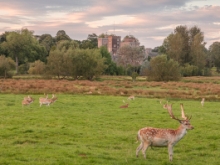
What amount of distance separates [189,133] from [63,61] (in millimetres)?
63099

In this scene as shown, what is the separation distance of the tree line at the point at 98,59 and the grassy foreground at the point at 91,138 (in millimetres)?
51842

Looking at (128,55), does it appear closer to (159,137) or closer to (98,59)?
(98,59)

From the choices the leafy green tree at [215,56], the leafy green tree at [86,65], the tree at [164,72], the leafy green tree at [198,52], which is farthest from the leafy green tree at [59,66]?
the leafy green tree at [215,56]

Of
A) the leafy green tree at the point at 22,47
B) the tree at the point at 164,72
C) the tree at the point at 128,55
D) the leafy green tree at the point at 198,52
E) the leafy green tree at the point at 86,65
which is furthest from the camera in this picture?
the tree at the point at 128,55

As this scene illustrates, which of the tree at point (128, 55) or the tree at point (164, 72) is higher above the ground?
the tree at point (128, 55)

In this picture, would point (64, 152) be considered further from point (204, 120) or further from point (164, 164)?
point (204, 120)

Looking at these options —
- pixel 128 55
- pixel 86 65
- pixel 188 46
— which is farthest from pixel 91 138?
pixel 128 55

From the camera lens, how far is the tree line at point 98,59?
75.4 m

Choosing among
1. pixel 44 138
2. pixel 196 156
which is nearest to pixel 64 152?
pixel 44 138

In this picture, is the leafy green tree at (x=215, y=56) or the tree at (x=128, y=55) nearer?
the leafy green tree at (x=215, y=56)

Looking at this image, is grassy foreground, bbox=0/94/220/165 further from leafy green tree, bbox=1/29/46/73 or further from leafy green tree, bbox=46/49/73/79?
leafy green tree, bbox=1/29/46/73

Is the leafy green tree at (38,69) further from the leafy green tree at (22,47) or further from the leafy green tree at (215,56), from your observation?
the leafy green tree at (215,56)

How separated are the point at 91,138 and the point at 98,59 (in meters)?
64.4

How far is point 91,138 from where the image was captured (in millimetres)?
14805
